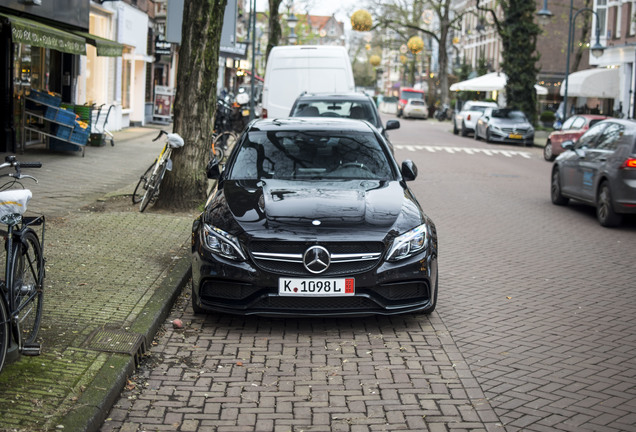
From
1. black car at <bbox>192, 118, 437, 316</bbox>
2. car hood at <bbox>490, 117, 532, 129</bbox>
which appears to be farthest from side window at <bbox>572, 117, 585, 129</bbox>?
black car at <bbox>192, 118, 437, 316</bbox>

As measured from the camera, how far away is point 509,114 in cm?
3656

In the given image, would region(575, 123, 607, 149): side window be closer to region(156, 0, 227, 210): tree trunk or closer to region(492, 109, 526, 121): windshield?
region(156, 0, 227, 210): tree trunk

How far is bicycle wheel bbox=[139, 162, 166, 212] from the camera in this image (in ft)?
38.8

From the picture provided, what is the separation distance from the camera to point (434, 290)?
692 cm

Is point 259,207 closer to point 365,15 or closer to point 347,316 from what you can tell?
point 347,316

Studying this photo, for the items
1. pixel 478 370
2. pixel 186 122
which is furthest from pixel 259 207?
pixel 186 122

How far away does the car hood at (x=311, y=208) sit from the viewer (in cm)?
662

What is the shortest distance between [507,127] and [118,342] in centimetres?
3080

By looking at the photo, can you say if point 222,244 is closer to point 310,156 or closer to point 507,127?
point 310,156

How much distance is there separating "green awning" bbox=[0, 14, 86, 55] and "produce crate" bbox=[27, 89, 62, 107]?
1611 mm

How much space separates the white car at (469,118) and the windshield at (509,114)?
3009 mm

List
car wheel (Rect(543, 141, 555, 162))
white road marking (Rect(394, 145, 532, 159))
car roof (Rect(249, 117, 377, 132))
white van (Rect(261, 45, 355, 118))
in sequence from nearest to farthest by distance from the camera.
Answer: car roof (Rect(249, 117, 377, 132)) < white van (Rect(261, 45, 355, 118)) < car wheel (Rect(543, 141, 555, 162)) < white road marking (Rect(394, 145, 532, 159))

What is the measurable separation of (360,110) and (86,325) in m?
11.2

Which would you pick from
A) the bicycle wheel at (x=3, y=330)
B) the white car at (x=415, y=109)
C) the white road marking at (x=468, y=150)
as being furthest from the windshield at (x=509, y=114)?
the white car at (x=415, y=109)
